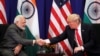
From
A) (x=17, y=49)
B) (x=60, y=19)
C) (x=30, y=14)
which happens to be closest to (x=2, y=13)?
(x=30, y=14)

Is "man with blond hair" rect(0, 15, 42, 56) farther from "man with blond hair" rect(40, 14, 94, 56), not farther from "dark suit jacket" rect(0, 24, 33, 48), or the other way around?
"man with blond hair" rect(40, 14, 94, 56)

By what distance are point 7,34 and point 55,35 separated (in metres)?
1.09

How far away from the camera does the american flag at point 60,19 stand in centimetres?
589

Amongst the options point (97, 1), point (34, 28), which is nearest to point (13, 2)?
point (34, 28)

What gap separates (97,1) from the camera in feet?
19.4

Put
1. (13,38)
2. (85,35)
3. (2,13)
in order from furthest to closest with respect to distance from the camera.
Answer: (2,13), (13,38), (85,35)

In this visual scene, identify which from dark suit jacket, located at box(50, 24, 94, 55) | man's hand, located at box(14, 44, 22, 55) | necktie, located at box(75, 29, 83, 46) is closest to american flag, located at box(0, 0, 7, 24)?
man's hand, located at box(14, 44, 22, 55)

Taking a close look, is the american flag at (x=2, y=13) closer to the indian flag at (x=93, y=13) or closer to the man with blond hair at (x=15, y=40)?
the man with blond hair at (x=15, y=40)

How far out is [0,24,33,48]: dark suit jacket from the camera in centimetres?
515

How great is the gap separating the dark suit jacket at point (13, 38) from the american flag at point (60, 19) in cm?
84

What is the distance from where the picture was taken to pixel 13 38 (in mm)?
5172

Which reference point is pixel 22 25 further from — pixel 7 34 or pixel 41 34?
pixel 41 34

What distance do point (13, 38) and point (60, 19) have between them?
119cm

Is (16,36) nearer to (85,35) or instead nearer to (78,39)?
(78,39)
